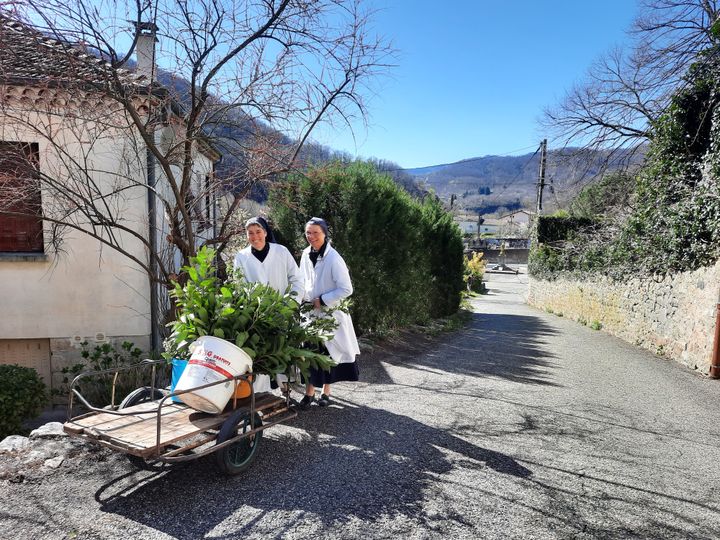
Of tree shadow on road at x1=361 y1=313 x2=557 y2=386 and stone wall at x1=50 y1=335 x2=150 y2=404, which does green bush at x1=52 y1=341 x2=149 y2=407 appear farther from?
tree shadow on road at x1=361 y1=313 x2=557 y2=386

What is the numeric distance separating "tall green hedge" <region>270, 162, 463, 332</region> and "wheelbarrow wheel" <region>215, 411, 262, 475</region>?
3930mm

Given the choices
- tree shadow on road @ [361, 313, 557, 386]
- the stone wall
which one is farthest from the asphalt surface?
the stone wall

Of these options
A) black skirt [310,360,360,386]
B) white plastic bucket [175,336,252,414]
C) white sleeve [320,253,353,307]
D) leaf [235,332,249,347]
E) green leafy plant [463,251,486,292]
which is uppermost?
white sleeve [320,253,353,307]

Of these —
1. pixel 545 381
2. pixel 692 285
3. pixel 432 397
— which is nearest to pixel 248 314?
pixel 432 397

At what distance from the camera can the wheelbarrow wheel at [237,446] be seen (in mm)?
3131

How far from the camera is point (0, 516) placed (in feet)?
8.89

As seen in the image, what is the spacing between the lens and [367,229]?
864 centimetres

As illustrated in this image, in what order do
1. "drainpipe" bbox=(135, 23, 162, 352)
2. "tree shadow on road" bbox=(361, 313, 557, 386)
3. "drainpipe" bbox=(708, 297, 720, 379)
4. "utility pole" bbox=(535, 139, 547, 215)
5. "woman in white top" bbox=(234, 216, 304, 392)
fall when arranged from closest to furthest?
"woman in white top" bbox=(234, 216, 304, 392), "drainpipe" bbox=(135, 23, 162, 352), "drainpipe" bbox=(708, 297, 720, 379), "tree shadow on road" bbox=(361, 313, 557, 386), "utility pole" bbox=(535, 139, 547, 215)

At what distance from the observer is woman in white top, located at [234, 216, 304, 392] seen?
4.46 m

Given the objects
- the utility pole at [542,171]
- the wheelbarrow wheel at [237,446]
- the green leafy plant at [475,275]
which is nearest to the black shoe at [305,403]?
the wheelbarrow wheel at [237,446]

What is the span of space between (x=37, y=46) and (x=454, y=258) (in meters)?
13.3

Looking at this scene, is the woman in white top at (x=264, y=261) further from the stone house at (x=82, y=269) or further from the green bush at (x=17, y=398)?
the green bush at (x=17, y=398)

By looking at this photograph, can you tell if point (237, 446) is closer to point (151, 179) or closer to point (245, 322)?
point (245, 322)

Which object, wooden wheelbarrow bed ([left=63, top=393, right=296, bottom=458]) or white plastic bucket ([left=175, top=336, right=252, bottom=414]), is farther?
white plastic bucket ([left=175, top=336, right=252, bottom=414])
